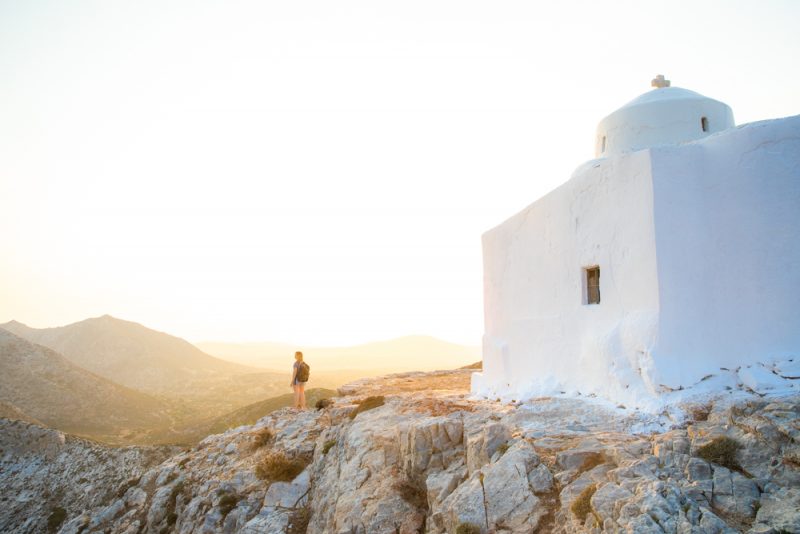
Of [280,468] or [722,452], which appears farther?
[280,468]

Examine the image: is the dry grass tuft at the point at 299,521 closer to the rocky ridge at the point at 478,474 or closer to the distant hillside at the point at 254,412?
the rocky ridge at the point at 478,474

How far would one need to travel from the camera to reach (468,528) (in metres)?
8.38

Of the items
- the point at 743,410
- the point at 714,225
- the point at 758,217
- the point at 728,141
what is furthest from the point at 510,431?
the point at 728,141

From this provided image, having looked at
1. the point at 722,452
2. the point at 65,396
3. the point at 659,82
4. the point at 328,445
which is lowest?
the point at 65,396

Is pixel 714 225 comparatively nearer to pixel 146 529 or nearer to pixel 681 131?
pixel 681 131

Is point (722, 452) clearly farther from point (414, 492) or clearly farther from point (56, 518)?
point (56, 518)

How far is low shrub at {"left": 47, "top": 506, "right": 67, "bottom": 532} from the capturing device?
20.3 meters

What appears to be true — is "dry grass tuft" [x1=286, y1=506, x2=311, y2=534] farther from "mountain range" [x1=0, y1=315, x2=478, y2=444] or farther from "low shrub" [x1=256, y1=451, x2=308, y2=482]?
"mountain range" [x1=0, y1=315, x2=478, y2=444]

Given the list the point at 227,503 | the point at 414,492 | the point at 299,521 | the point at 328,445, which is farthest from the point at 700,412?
the point at 227,503

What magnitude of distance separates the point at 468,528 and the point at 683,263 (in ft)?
24.2

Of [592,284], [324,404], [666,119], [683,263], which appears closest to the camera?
[683,263]

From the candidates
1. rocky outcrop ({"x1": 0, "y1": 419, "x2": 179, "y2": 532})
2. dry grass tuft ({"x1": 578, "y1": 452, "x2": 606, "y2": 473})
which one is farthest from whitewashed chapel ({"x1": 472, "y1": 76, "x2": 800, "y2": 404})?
rocky outcrop ({"x1": 0, "y1": 419, "x2": 179, "y2": 532})

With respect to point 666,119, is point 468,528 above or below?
below

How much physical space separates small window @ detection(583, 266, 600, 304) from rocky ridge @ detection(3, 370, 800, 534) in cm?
280
